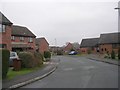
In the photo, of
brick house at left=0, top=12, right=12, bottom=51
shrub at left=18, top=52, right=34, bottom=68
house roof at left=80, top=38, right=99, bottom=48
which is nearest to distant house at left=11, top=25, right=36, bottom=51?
brick house at left=0, top=12, right=12, bottom=51

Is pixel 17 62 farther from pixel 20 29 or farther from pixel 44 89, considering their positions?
pixel 20 29

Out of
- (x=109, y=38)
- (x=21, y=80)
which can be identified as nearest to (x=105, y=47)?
(x=109, y=38)

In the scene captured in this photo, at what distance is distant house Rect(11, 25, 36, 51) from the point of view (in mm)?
58594

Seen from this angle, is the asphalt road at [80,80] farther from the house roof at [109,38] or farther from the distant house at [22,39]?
the house roof at [109,38]

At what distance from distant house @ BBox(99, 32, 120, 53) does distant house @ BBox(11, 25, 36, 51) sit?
32478mm

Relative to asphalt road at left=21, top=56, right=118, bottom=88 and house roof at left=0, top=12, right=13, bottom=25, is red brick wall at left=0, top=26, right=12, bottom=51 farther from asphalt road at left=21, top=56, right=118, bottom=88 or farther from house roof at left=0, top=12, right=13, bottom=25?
asphalt road at left=21, top=56, right=118, bottom=88

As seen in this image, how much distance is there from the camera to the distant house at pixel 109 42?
89188 millimetres

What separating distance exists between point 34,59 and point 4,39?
16.4 m

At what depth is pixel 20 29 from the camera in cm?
6506

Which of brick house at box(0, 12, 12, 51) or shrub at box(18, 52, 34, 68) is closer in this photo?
shrub at box(18, 52, 34, 68)

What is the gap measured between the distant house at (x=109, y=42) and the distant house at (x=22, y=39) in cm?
3248

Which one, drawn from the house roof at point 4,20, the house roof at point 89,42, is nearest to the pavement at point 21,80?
the house roof at point 4,20

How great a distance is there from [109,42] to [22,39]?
3775 cm

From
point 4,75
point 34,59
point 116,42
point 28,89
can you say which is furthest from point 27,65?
point 116,42
